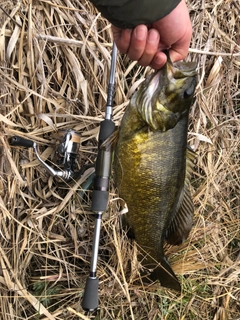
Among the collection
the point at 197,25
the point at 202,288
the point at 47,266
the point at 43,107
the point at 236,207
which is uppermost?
the point at 197,25

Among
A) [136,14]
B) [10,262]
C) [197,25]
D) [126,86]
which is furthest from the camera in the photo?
[197,25]

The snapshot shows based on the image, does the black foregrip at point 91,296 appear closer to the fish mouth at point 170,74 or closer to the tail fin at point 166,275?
the tail fin at point 166,275

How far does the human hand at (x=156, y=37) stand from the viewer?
4.43ft

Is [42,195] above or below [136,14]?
below

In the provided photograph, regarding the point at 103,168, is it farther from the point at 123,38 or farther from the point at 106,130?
the point at 123,38

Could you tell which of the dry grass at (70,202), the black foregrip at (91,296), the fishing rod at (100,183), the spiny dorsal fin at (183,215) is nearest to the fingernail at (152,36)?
the fishing rod at (100,183)

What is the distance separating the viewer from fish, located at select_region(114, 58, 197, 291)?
1.68 meters

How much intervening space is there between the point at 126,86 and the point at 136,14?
1.10 meters

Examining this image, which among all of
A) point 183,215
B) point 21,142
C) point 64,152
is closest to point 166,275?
point 183,215

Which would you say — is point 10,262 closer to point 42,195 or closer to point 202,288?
point 42,195

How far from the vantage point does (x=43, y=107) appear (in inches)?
86.0

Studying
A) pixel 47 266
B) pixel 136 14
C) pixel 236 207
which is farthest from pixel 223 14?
pixel 47 266

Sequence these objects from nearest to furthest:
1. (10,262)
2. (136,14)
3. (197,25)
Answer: (136,14) → (10,262) → (197,25)

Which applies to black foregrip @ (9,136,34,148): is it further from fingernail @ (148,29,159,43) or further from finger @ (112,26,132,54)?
fingernail @ (148,29,159,43)
